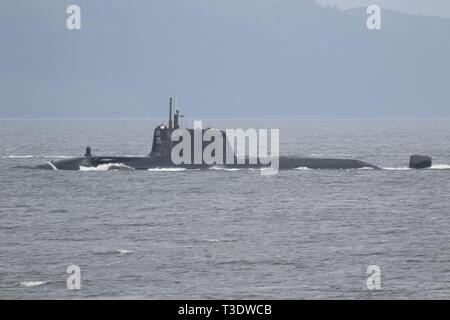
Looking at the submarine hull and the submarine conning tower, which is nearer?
the submarine conning tower

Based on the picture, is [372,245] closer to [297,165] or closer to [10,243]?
[10,243]

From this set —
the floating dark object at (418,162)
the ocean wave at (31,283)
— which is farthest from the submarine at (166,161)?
the ocean wave at (31,283)

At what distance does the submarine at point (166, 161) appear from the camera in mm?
79688

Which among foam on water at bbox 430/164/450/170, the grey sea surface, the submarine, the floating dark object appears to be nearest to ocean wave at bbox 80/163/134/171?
the submarine

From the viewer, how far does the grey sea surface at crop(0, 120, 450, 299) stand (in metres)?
38.8

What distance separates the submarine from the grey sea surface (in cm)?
102

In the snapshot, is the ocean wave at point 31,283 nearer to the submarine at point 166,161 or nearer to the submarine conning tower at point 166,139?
the submarine conning tower at point 166,139

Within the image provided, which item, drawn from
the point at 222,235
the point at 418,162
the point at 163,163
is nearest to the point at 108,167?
the point at 163,163

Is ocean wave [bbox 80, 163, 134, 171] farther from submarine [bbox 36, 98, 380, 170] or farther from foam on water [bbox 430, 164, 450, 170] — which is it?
foam on water [bbox 430, 164, 450, 170]

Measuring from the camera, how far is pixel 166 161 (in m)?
82.9

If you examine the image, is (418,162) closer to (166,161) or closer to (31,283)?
(166,161)

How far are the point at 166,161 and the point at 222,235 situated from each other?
106ft

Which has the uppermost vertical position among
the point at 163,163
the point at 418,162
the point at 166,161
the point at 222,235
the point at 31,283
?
the point at 166,161
